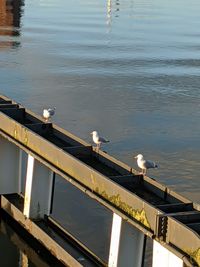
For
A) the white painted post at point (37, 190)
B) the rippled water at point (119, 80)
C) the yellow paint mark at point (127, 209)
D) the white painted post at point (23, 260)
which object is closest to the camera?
the yellow paint mark at point (127, 209)

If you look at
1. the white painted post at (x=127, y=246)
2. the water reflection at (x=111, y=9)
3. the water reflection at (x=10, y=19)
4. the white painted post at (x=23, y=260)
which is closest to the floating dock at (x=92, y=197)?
the white painted post at (x=127, y=246)

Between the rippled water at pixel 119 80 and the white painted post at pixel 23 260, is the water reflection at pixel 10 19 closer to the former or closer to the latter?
the rippled water at pixel 119 80

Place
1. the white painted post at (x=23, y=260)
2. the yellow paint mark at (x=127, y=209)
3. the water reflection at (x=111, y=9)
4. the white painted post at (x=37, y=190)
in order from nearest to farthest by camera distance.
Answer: the yellow paint mark at (x=127, y=209) → the white painted post at (x=37, y=190) → the white painted post at (x=23, y=260) → the water reflection at (x=111, y=9)

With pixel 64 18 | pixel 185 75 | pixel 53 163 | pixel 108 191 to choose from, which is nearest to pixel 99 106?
pixel 185 75

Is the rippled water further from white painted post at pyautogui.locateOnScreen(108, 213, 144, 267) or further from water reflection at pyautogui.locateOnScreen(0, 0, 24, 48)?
white painted post at pyautogui.locateOnScreen(108, 213, 144, 267)

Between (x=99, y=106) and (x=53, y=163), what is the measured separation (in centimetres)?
2785

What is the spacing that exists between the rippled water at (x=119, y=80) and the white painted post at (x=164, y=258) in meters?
7.62

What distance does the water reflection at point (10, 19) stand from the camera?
81.6m

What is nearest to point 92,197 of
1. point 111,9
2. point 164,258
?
point 164,258

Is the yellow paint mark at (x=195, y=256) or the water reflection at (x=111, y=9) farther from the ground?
the yellow paint mark at (x=195, y=256)

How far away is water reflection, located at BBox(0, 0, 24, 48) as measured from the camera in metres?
81.6

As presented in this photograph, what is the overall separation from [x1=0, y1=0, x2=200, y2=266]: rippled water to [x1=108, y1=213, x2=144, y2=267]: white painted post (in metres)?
5.89

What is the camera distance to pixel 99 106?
48094mm

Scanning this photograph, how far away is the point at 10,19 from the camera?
10488 centimetres
